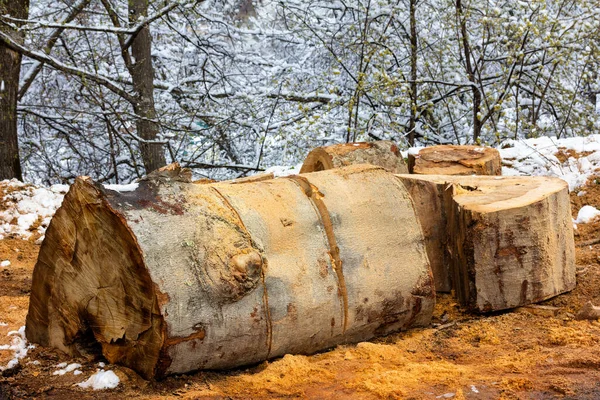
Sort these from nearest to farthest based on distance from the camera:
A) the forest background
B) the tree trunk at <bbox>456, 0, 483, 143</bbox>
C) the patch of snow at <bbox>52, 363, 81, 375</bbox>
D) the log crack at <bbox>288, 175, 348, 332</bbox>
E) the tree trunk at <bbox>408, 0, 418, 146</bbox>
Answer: the patch of snow at <bbox>52, 363, 81, 375</bbox> < the log crack at <bbox>288, 175, 348, 332</bbox> < the forest background < the tree trunk at <bbox>456, 0, 483, 143</bbox> < the tree trunk at <bbox>408, 0, 418, 146</bbox>

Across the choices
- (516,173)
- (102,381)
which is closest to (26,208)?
(102,381)

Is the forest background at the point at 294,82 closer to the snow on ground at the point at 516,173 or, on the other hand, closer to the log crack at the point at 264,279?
the snow on ground at the point at 516,173

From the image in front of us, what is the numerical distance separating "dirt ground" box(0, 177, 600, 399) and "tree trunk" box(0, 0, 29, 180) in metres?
4.64

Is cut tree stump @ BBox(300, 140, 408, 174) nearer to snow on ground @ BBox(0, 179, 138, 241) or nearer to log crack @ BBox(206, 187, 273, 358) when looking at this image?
log crack @ BBox(206, 187, 273, 358)

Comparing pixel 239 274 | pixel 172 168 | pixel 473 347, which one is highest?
pixel 172 168

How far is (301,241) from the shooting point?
3189 mm

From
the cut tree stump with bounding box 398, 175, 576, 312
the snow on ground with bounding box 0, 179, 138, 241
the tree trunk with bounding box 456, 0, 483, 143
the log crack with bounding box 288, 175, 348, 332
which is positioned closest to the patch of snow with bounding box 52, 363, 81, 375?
the log crack with bounding box 288, 175, 348, 332

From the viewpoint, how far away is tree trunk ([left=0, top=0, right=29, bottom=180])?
7.52 metres

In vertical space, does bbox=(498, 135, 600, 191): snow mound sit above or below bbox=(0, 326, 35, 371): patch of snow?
above

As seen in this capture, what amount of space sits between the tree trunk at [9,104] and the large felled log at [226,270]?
5.04 metres

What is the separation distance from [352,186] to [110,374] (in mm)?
1468

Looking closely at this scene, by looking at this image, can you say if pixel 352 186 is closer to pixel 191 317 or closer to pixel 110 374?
pixel 191 317

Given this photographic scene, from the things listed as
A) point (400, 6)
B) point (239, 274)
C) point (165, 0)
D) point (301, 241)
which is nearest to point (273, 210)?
point (301, 241)

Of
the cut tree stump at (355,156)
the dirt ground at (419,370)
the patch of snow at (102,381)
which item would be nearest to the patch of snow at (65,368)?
the dirt ground at (419,370)
